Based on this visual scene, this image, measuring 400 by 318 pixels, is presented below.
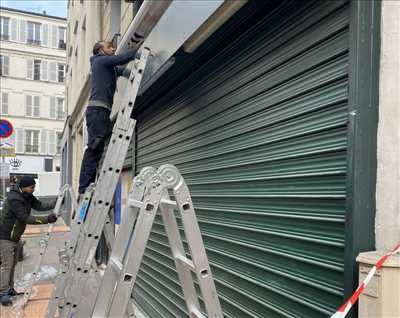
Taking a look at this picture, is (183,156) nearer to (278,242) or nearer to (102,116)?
(102,116)

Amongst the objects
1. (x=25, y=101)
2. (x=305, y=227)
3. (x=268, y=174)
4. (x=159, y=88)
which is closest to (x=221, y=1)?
(x=268, y=174)

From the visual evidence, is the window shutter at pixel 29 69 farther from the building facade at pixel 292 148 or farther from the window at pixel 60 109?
the building facade at pixel 292 148

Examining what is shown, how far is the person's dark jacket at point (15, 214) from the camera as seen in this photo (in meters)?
6.30

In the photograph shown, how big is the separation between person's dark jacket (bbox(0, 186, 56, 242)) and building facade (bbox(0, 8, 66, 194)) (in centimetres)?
3350

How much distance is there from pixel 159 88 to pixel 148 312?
301cm

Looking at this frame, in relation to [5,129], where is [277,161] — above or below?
below

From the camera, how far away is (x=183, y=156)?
4.31 metres

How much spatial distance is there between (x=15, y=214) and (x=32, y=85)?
117 ft

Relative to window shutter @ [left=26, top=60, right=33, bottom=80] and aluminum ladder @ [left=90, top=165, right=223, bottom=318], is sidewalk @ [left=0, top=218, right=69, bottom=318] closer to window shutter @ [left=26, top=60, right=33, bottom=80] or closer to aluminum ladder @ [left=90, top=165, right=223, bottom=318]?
aluminum ladder @ [left=90, top=165, right=223, bottom=318]

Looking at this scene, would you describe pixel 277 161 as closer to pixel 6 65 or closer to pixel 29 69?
pixel 29 69

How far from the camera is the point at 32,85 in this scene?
1510 inches

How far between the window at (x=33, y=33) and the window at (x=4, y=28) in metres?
1.96

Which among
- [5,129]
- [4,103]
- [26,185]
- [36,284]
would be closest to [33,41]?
[4,103]

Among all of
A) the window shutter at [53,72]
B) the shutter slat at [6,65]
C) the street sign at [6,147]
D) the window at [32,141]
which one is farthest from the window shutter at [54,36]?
the street sign at [6,147]
